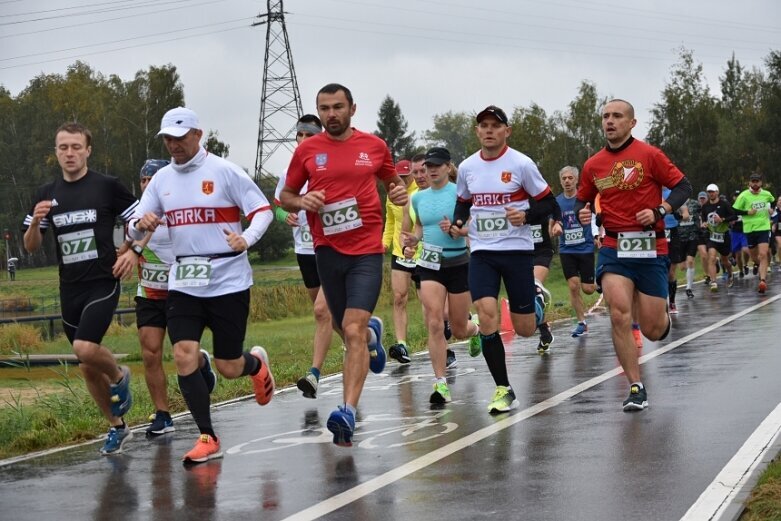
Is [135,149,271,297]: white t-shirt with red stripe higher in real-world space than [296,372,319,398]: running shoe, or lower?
higher

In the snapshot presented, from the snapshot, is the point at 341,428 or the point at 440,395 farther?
the point at 440,395

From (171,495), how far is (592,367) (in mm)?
6691

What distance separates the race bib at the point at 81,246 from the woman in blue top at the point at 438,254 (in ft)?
10.8

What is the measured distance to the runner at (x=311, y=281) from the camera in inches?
457

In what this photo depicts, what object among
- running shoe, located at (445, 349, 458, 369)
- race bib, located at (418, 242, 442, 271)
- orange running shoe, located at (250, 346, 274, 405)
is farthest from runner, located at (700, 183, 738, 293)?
orange running shoe, located at (250, 346, 274, 405)

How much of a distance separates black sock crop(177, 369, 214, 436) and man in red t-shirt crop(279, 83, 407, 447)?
3.24 ft

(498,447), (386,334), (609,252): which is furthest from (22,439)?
(386,334)

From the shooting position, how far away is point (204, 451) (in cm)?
880

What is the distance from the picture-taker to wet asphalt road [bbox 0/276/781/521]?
7.09 meters

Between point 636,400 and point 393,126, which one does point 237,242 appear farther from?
point 393,126

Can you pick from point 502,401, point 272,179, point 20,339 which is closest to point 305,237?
point 502,401

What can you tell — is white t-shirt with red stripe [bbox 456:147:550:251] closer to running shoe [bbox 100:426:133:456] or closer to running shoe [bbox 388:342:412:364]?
running shoe [bbox 100:426:133:456]

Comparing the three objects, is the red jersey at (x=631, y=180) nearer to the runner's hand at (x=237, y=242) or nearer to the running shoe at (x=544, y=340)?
the runner's hand at (x=237, y=242)

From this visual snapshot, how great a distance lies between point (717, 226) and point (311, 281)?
57.9 feet
